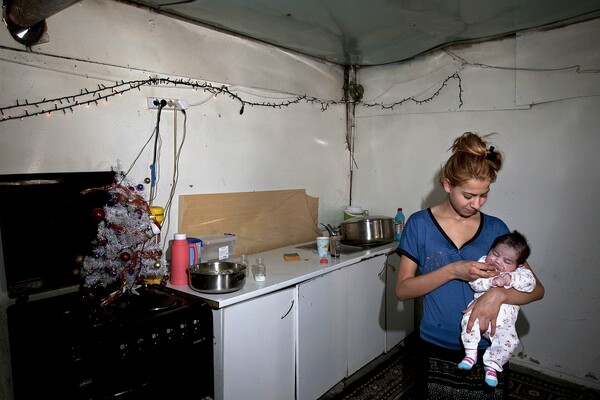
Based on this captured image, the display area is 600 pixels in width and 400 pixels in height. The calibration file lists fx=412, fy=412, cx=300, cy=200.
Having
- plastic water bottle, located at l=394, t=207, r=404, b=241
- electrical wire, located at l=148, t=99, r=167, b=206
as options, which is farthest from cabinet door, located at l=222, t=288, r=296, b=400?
plastic water bottle, located at l=394, t=207, r=404, b=241

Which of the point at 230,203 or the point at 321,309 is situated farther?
the point at 230,203

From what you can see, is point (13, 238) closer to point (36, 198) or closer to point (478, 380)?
point (36, 198)

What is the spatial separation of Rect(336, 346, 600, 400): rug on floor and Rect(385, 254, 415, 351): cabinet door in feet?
0.76

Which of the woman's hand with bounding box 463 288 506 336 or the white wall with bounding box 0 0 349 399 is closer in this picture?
the woman's hand with bounding box 463 288 506 336

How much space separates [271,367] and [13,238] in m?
1.35

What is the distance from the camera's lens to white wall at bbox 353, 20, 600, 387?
269 centimetres

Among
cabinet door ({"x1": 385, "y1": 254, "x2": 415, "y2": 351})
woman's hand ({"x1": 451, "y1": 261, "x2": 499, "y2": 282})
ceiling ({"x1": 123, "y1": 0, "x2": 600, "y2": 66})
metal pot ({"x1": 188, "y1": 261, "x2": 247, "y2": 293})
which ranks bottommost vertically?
cabinet door ({"x1": 385, "y1": 254, "x2": 415, "y2": 351})

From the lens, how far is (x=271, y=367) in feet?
7.09

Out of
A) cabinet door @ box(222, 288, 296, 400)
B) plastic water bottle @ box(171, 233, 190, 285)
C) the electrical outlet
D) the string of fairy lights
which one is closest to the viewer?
the string of fairy lights

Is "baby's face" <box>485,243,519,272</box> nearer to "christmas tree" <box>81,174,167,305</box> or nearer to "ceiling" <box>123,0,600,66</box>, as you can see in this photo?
"ceiling" <box>123,0,600,66</box>

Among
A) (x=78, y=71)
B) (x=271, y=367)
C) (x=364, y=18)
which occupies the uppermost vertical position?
(x=364, y=18)

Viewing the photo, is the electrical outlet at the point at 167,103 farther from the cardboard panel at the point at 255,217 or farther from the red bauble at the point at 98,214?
the red bauble at the point at 98,214

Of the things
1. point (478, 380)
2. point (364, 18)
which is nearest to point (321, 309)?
point (478, 380)

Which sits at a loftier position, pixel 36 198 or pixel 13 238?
pixel 36 198
